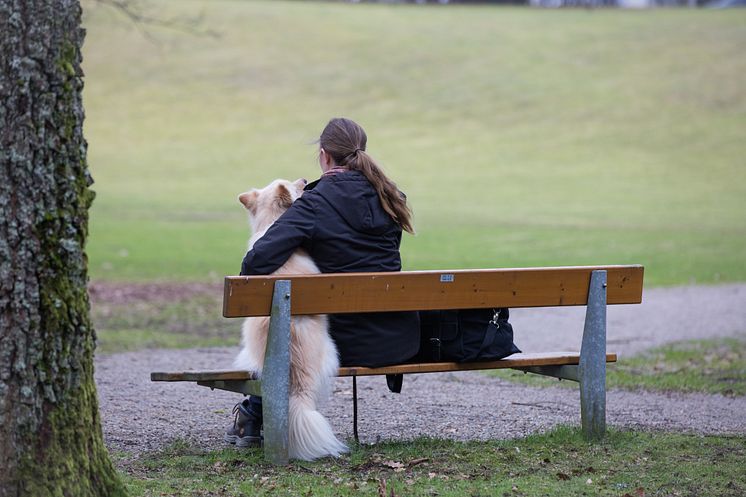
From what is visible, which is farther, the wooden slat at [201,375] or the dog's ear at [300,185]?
the dog's ear at [300,185]

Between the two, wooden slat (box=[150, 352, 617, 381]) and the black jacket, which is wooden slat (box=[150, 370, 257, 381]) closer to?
wooden slat (box=[150, 352, 617, 381])

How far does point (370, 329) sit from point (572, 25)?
2437 inches

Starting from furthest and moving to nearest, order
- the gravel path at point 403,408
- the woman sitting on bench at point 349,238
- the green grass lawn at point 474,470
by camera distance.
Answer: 1. the gravel path at point 403,408
2. the woman sitting on bench at point 349,238
3. the green grass lawn at point 474,470

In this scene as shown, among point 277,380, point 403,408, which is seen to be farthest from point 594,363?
point 277,380

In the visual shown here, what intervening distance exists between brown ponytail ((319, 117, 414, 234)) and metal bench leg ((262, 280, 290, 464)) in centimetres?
92

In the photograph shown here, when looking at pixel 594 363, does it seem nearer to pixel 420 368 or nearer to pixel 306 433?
pixel 420 368

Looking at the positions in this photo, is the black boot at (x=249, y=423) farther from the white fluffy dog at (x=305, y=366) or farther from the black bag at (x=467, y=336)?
the black bag at (x=467, y=336)

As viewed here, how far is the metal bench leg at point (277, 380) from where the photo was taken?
5121 millimetres

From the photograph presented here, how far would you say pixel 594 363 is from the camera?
5922mm

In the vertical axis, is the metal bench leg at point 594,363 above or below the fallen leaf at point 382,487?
above

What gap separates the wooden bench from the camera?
201 inches

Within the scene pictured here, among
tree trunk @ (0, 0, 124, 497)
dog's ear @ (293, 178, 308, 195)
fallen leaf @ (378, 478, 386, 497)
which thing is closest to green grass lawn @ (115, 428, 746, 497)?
fallen leaf @ (378, 478, 386, 497)

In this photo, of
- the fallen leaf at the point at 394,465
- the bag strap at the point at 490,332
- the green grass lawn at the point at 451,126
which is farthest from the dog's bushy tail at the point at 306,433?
the green grass lawn at the point at 451,126

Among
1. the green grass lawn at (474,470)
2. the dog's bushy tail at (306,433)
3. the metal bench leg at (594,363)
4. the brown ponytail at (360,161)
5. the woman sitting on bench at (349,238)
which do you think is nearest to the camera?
the green grass lawn at (474,470)
